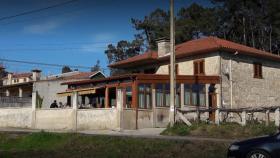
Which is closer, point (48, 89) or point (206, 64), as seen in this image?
point (206, 64)

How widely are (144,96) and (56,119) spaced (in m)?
5.70

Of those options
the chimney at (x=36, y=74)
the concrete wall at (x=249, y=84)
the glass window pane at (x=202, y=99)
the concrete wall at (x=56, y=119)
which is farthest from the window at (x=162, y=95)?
the chimney at (x=36, y=74)

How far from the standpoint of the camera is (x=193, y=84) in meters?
34.6

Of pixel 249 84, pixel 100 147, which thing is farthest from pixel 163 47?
pixel 100 147

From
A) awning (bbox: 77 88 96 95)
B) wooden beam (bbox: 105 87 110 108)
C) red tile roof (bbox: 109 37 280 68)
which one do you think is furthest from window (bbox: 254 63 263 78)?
awning (bbox: 77 88 96 95)

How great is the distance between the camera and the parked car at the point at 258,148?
43.6ft

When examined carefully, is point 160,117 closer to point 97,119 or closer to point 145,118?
point 145,118

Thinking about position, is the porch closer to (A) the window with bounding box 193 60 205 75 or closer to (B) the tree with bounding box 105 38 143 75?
(A) the window with bounding box 193 60 205 75

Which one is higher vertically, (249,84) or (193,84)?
(249,84)

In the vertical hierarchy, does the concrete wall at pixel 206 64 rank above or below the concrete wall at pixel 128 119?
above

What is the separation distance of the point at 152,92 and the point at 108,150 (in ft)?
45.8

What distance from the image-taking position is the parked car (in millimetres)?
13297

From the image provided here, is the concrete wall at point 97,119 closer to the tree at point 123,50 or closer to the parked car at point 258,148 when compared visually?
the parked car at point 258,148

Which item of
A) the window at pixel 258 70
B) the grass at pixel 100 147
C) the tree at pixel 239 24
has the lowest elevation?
the grass at pixel 100 147
